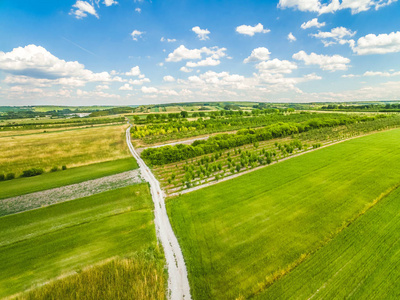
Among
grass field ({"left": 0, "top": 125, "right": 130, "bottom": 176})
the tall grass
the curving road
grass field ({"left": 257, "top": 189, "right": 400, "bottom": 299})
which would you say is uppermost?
grass field ({"left": 0, "top": 125, "right": 130, "bottom": 176})

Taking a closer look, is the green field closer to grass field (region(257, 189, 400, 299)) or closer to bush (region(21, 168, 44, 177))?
bush (region(21, 168, 44, 177))

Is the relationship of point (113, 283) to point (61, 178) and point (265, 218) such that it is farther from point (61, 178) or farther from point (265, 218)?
point (61, 178)

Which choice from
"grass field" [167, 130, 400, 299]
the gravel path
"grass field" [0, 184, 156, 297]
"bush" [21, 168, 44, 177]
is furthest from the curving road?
"bush" [21, 168, 44, 177]

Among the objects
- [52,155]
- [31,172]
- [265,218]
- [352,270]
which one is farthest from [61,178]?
[352,270]

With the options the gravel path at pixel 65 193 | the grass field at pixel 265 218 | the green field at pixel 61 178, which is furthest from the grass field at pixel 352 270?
the green field at pixel 61 178

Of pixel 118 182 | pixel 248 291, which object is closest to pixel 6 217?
pixel 118 182
